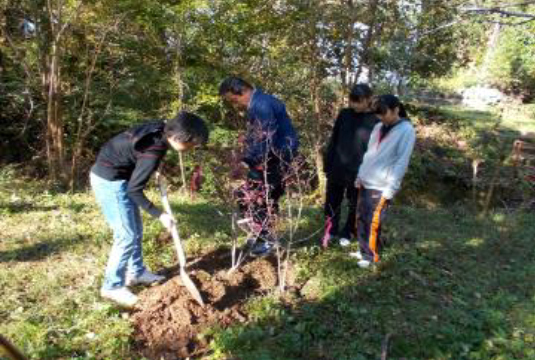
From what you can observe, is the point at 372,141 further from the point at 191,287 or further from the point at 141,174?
the point at 141,174

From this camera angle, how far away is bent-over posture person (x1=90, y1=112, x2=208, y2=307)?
337 centimetres

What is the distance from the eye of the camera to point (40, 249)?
495 centimetres

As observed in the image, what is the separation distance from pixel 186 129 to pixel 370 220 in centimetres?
213

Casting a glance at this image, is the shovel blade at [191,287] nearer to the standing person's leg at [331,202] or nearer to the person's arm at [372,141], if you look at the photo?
the standing person's leg at [331,202]

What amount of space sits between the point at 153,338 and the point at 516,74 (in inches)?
720

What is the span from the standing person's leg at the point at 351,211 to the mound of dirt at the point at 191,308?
111cm

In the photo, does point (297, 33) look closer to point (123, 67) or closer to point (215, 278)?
point (123, 67)

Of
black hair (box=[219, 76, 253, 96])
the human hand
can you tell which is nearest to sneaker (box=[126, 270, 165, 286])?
the human hand

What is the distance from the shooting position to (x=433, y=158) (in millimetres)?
11781

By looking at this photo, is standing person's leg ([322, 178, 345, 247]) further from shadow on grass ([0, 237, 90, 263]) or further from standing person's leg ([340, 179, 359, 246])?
shadow on grass ([0, 237, 90, 263])

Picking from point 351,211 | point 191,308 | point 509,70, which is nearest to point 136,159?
point 191,308

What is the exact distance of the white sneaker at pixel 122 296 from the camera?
154 inches

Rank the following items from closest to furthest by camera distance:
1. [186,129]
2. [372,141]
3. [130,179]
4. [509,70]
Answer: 1. [186,129]
2. [130,179]
3. [372,141]
4. [509,70]

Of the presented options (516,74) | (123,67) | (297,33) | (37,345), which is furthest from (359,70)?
(516,74)
